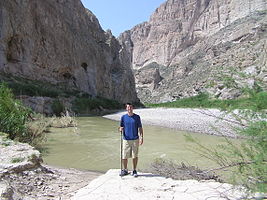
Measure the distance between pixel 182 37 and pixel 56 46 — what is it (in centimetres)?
10144

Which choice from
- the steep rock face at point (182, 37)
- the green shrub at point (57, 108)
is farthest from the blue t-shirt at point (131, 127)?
the steep rock face at point (182, 37)

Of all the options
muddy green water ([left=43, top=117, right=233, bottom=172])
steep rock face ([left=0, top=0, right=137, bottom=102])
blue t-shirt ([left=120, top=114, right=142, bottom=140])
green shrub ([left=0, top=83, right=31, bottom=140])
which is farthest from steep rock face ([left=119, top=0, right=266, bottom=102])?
blue t-shirt ([left=120, top=114, right=142, bottom=140])

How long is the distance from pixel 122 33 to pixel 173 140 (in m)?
163

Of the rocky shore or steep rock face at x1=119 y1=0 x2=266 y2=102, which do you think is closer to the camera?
the rocky shore

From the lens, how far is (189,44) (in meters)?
126

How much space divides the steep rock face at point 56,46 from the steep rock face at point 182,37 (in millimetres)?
25072

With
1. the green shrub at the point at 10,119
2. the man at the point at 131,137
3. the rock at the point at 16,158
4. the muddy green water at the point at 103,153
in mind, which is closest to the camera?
the rock at the point at 16,158

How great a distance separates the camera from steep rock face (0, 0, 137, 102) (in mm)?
28188

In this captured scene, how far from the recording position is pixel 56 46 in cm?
3644

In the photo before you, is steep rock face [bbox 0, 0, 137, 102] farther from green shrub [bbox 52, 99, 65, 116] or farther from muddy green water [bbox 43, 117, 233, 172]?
muddy green water [bbox 43, 117, 233, 172]

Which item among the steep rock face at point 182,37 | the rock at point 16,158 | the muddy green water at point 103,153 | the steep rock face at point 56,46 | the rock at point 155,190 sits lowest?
the muddy green water at point 103,153

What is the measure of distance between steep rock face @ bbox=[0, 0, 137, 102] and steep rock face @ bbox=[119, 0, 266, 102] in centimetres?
→ 2507

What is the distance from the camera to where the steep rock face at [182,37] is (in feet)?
255

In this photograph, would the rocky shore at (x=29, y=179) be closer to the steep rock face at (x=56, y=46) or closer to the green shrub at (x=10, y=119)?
the green shrub at (x=10, y=119)
